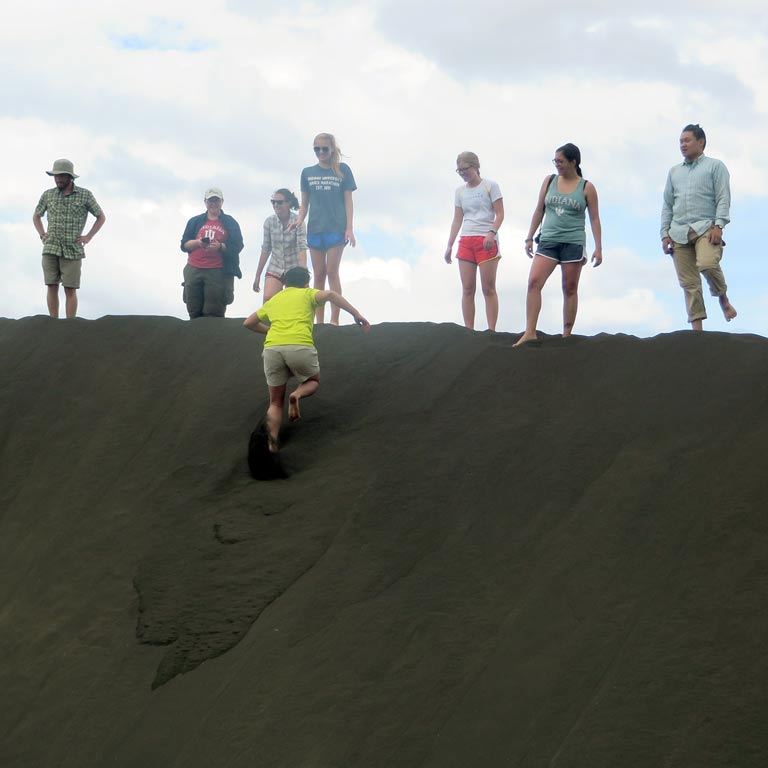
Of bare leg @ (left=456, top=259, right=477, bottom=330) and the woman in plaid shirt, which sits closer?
bare leg @ (left=456, top=259, right=477, bottom=330)

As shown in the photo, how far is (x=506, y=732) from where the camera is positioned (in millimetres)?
5281

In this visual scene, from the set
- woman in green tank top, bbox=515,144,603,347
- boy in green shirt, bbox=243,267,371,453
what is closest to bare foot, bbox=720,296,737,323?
woman in green tank top, bbox=515,144,603,347

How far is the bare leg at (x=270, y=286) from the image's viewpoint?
9.73 m

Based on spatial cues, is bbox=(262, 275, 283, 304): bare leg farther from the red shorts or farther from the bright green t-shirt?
the bright green t-shirt

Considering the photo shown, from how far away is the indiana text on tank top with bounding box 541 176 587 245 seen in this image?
782cm

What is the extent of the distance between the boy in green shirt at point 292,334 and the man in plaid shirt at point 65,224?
315 centimetres

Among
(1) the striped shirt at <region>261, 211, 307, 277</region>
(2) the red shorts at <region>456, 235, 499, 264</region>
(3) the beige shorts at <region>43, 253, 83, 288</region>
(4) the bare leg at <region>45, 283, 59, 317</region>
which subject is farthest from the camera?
(4) the bare leg at <region>45, 283, 59, 317</region>

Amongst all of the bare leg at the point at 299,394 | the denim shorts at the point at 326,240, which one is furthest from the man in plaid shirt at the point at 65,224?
the bare leg at the point at 299,394

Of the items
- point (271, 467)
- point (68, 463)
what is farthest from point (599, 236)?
point (68, 463)

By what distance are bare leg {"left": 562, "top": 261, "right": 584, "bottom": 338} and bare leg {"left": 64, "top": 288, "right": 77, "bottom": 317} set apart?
467 cm

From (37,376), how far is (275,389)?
10.2 ft

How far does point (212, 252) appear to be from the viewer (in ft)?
31.5

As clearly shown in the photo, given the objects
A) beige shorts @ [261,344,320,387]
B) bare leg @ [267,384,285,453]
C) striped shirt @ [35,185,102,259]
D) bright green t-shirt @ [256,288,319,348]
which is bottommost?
bare leg @ [267,384,285,453]

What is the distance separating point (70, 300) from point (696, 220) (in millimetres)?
5656
